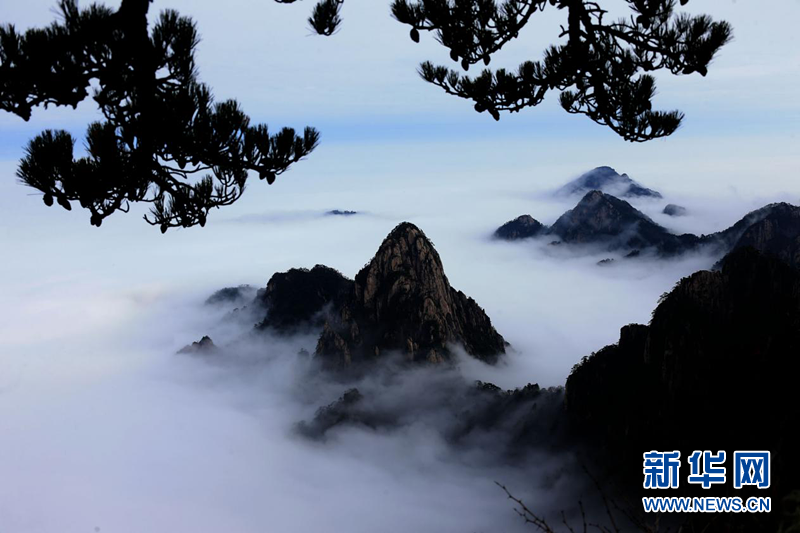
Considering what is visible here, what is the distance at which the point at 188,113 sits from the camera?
541 cm

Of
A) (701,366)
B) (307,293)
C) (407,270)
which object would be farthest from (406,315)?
(701,366)

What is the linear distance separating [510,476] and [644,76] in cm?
8945

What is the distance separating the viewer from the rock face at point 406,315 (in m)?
102

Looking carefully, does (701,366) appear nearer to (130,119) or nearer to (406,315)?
(406,315)

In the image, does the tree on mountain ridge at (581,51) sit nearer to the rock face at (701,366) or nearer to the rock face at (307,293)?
the rock face at (701,366)

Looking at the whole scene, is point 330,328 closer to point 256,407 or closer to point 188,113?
point 256,407

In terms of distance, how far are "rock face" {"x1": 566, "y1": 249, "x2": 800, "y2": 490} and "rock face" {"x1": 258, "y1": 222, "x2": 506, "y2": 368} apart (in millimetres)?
36418

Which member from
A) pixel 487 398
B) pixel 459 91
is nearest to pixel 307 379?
pixel 487 398

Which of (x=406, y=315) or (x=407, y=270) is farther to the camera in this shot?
(x=406, y=315)

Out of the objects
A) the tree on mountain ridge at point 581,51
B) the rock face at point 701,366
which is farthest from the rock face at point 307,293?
the tree on mountain ridge at point 581,51

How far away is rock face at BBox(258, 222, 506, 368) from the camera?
102 metres

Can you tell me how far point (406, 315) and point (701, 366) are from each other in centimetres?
5692

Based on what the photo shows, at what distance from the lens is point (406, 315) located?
103 m

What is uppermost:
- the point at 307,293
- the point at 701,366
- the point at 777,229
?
the point at 777,229
